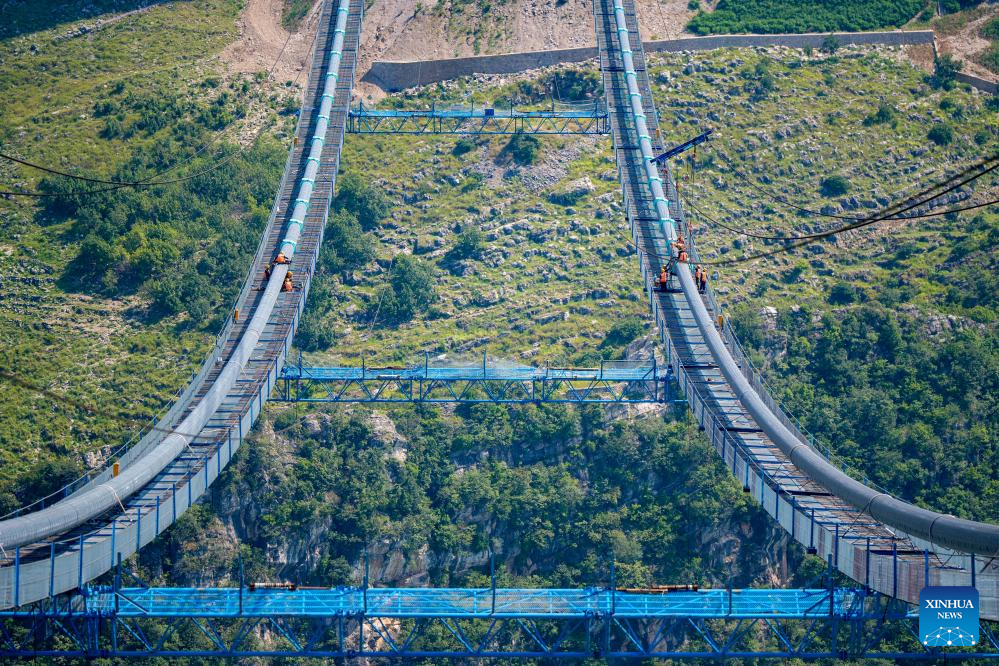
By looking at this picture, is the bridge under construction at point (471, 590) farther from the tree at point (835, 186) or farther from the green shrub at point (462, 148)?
the tree at point (835, 186)

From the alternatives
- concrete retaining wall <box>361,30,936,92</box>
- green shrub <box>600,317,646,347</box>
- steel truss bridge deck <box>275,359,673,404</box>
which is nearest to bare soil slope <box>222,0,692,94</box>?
concrete retaining wall <box>361,30,936,92</box>

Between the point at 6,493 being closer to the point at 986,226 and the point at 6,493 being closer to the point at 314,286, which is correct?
the point at 314,286

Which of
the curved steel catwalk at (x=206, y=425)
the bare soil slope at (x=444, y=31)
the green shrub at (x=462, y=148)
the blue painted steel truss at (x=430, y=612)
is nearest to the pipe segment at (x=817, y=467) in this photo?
the blue painted steel truss at (x=430, y=612)

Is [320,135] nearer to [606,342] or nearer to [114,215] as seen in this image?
[114,215]

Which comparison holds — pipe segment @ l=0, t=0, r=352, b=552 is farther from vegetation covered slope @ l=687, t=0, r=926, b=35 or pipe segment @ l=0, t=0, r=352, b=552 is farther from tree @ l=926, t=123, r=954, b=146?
tree @ l=926, t=123, r=954, b=146

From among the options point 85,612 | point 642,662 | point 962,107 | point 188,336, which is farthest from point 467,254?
point 85,612
